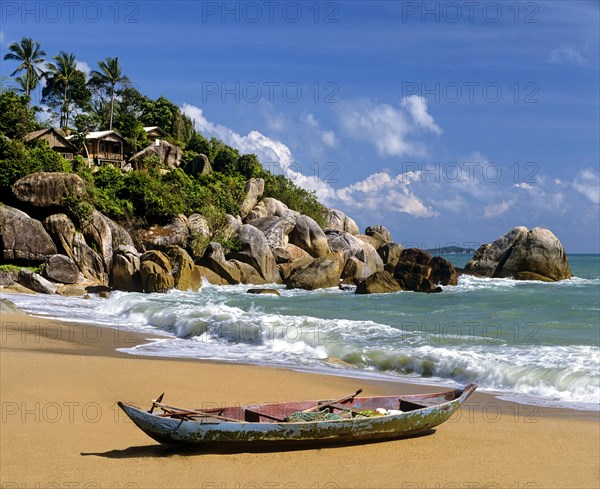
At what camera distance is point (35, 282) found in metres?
29.3

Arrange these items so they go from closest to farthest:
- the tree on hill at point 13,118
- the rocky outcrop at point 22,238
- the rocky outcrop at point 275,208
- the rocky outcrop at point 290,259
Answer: the rocky outcrop at point 22,238 → the rocky outcrop at point 290,259 → the tree on hill at point 13,118 → the rocky outcrop at point 275,208

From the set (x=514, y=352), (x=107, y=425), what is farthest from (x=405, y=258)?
(x=107, y=425)

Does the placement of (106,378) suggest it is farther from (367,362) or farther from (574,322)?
(574,322)

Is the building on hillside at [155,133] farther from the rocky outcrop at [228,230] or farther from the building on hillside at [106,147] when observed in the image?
the rocky outcrop at [228,230]

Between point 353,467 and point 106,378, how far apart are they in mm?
5994

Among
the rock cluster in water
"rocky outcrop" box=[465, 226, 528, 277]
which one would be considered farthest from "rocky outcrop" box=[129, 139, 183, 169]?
"rocky outcrop" box=[465, 226, 528, 277]

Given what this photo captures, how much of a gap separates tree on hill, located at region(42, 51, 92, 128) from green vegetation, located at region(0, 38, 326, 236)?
0.28ft

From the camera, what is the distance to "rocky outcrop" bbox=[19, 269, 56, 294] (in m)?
29.2

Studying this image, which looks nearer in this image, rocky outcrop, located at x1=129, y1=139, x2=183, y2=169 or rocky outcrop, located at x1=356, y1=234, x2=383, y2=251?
rocky outcrop, located at x1=356, y1=234, x2=383, y2=251

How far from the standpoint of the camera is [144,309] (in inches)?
916

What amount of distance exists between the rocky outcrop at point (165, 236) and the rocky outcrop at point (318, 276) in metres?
7.28

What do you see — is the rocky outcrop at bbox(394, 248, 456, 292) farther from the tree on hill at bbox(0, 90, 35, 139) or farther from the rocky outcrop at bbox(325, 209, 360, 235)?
the tree on hill at bbox(0, 90, 35, 139)

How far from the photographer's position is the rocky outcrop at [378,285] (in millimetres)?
33406

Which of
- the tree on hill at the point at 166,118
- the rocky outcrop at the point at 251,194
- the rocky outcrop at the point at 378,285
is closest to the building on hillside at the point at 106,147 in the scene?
the tree on hill at the point at 166,118
